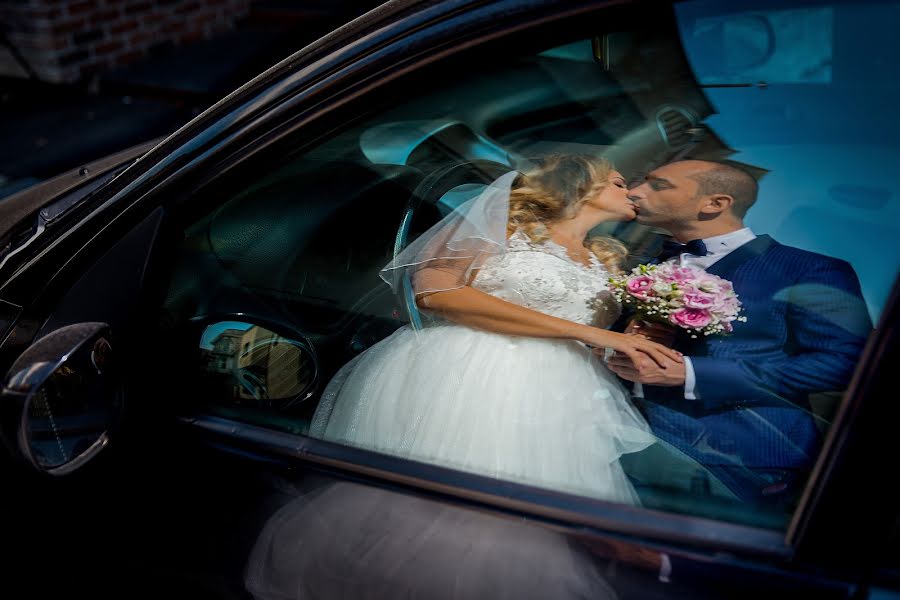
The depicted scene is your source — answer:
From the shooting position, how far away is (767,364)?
1282 millimetres

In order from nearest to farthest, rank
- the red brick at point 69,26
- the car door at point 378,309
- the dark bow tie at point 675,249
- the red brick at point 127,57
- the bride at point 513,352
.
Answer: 1. the car door at point 378,309
2. the bride at point 513,352
3. the dark bow tie at point 675,249
4. the red brick at point 69,26
5. the red brick at point 127,57

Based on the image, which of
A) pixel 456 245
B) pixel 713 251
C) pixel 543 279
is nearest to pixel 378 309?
pixel 456 245

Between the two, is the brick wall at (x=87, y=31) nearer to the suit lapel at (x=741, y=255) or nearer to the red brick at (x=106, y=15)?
the red brick at (x=106, y=15)

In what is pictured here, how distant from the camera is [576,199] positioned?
1591 millimetres

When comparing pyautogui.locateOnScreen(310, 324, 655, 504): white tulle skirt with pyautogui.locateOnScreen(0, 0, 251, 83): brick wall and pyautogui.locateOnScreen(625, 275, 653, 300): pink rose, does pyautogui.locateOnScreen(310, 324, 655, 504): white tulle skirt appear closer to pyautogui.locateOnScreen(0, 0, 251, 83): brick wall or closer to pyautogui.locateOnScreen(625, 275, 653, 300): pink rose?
pyautogui.locateOnScreen(625, 275, 653, 300): pink rose

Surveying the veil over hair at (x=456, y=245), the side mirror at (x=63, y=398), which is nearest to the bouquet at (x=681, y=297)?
the veil over hair at (x=456, y=245)

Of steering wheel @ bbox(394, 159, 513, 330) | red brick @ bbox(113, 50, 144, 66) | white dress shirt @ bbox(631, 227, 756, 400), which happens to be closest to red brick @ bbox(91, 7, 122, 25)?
red brick @ bbox(113, 50, 144, 66)

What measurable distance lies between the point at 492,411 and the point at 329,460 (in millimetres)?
334

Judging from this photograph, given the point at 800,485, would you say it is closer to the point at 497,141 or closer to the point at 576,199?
the point at 576,199

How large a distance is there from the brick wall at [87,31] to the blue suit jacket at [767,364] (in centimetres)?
537

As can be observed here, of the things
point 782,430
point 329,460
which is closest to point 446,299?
point 329,460

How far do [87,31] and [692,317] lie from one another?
5488 millimetres

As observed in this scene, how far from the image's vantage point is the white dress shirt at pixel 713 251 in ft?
4.41

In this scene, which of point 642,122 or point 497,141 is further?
point 497,141
